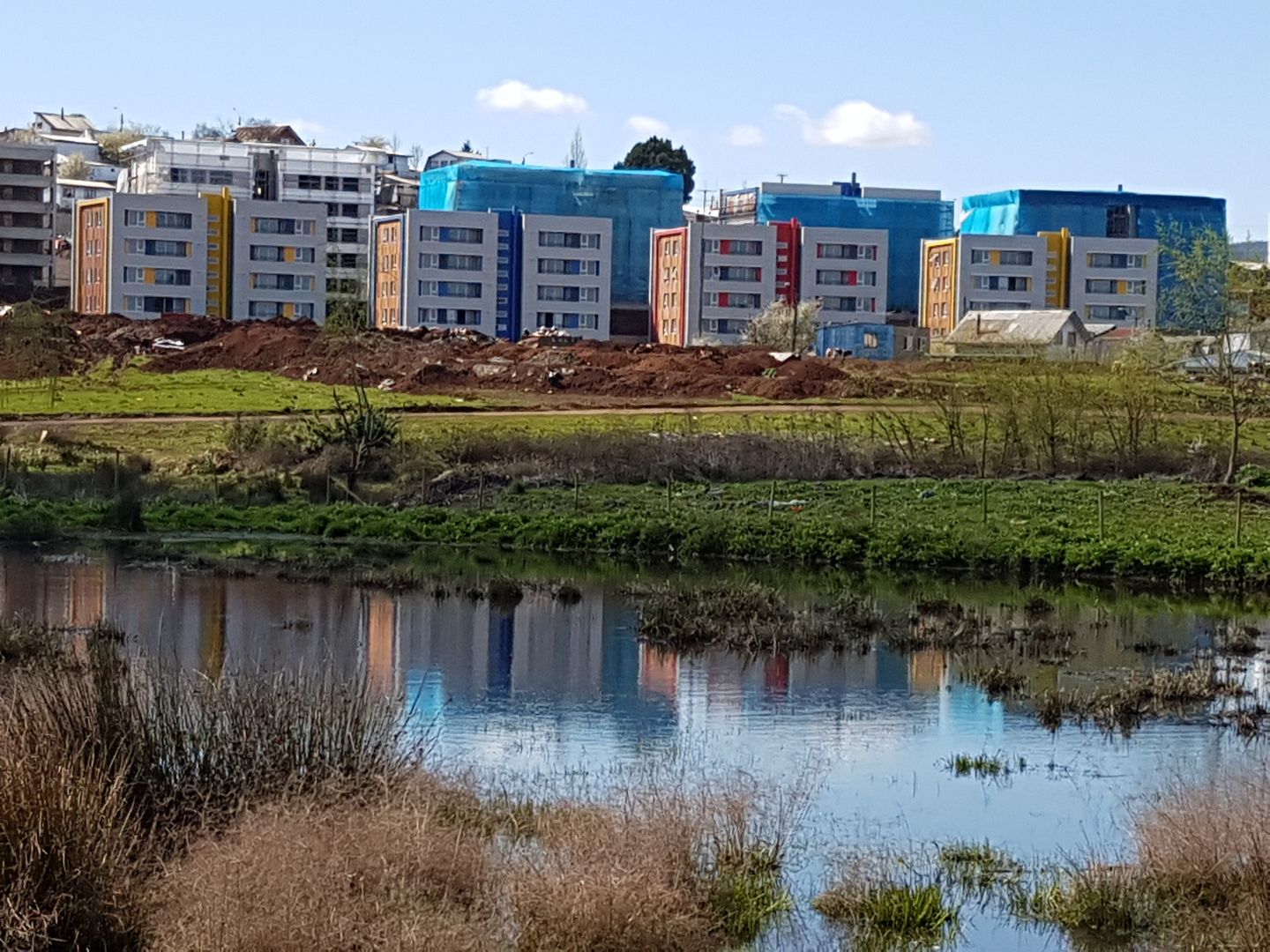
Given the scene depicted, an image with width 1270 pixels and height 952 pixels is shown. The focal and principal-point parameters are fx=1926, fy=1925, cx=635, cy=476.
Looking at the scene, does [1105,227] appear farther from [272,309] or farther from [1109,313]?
[272,309]

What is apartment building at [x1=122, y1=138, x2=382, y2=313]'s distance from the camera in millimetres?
148250

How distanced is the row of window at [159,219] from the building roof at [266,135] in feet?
174

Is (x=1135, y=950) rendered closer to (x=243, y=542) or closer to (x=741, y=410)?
(x=243, y=542)

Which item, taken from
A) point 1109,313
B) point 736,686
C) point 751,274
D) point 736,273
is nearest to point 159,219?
point 736,273

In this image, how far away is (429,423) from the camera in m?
56.5

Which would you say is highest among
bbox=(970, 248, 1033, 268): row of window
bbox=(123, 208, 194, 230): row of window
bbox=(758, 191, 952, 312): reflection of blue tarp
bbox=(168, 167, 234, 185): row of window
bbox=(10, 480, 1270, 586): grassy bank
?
bbox=(168, 167, 234, 185): row of window

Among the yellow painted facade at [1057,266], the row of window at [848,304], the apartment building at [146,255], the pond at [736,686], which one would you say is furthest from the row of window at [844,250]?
the pond at [736,686]

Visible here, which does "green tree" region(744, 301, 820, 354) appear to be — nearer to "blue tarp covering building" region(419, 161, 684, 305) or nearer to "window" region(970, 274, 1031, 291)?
"window" region(970, 274, 1031, 291)

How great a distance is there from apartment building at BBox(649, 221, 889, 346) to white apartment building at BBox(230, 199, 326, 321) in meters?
24.5

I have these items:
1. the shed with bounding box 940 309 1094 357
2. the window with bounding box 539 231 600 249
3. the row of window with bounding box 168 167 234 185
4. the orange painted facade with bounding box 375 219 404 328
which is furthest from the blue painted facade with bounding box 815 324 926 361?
the row of window with bounding box 168 167 234 185

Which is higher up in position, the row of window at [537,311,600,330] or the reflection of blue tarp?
the reflection of blue tarp

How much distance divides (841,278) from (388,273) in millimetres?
31774

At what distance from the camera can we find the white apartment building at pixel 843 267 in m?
136

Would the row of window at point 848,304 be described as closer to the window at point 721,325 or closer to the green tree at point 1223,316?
the window at point 721,325
